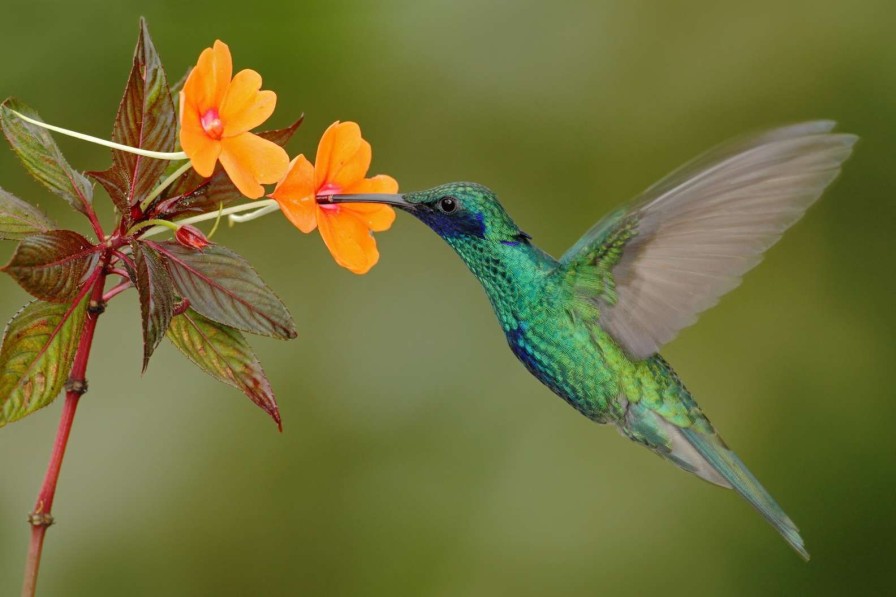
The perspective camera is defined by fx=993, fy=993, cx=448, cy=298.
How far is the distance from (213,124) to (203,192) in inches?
4.1

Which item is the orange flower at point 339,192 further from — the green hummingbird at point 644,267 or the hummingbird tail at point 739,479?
the hummingbird tail at point 739,479

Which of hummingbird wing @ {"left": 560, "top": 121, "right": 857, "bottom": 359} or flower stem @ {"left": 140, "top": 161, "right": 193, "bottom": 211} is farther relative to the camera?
hummingbird wing @ {"left": 560, "top": 121, "right": 857, "bottom": 359}

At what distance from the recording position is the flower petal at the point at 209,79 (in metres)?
0.83

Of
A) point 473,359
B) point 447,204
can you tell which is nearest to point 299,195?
point 447,204

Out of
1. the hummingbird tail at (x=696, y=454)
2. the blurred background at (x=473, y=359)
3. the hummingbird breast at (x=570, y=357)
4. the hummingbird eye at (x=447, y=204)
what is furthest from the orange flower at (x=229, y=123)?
the blurred background at (x=473, y=359)

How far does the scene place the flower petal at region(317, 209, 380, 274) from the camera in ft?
3.36

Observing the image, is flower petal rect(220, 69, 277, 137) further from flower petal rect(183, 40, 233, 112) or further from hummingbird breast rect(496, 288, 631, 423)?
hummingbird breast rect(496, 288, 631, 423)

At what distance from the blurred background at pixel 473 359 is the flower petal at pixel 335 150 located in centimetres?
144

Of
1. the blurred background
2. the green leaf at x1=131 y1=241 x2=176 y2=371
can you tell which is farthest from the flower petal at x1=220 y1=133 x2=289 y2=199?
the blurred background

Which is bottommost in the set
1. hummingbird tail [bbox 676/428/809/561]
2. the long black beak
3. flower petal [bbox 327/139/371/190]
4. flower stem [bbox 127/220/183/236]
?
hummingbird tail [bbox 676/428/809/561]

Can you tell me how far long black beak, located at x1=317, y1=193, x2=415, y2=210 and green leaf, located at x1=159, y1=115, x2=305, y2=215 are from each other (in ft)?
0.30

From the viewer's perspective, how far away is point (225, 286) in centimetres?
90

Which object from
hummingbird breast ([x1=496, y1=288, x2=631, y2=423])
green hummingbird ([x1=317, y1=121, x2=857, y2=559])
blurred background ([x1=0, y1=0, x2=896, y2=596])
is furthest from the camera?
blurred background ([x1=0, y1=0, x2=896, y2=596])

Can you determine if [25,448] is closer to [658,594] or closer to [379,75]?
[379,75]
